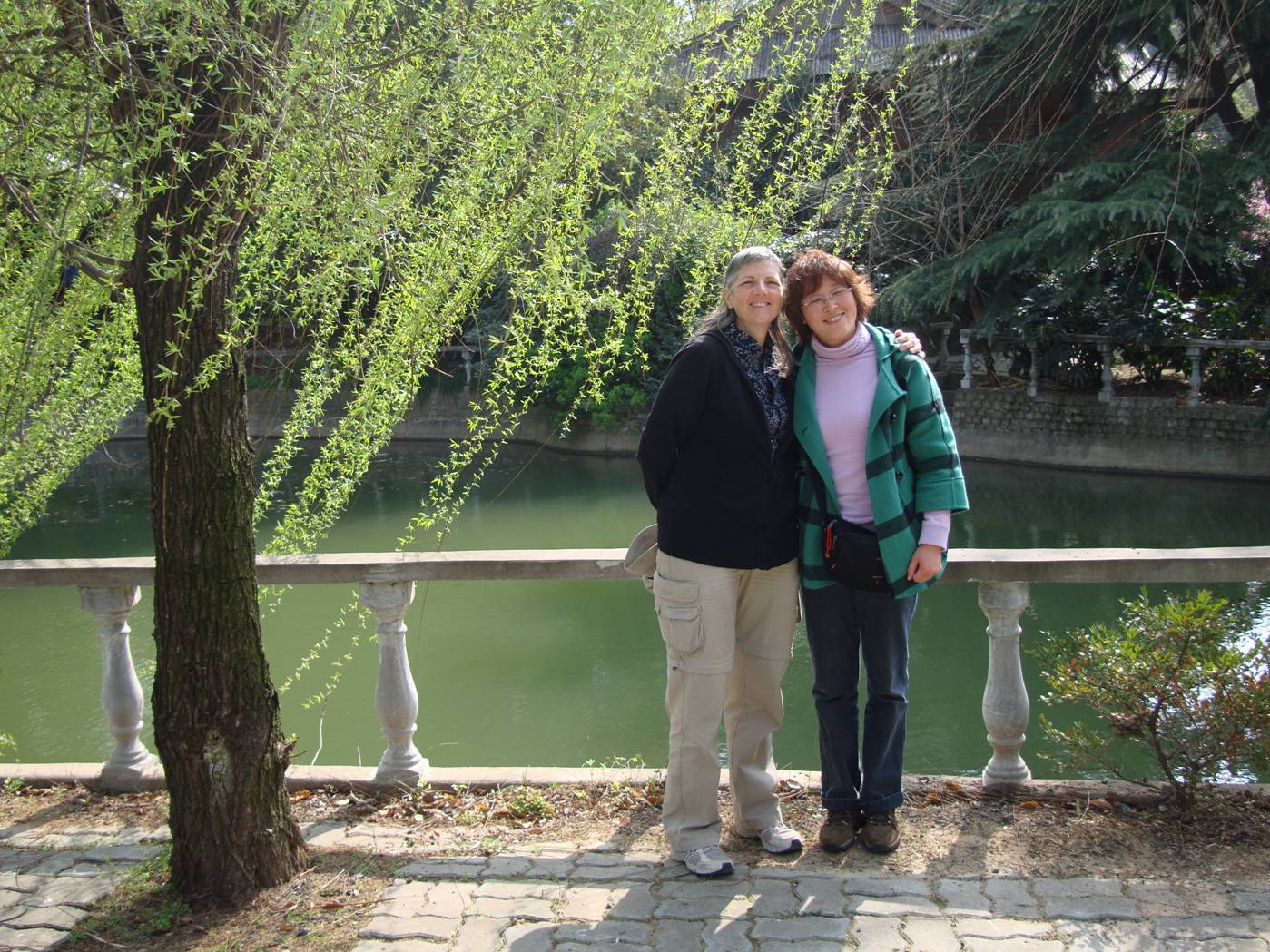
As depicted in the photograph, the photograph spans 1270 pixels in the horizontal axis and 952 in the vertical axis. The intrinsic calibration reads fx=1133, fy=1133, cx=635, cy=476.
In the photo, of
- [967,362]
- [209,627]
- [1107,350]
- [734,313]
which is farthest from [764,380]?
[967,362]

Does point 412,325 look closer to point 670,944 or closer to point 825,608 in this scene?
point 825,608

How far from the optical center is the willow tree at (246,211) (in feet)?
8.14

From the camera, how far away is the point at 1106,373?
14.4 m

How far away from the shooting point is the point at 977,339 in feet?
52.7

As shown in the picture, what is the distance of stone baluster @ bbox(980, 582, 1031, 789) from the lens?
324cm

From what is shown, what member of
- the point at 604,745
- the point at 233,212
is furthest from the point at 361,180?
the point at 604,745

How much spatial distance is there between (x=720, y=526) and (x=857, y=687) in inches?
22.3

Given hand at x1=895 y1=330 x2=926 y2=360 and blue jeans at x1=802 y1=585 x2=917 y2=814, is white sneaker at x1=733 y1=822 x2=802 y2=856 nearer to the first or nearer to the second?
blue jeans at x1=802 y1=585 x2=917 y2=814

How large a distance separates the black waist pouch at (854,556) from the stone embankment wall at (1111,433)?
31.6 feet

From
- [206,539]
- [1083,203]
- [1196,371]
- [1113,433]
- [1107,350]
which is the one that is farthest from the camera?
[1113,433]

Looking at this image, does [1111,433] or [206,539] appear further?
[1111,433]

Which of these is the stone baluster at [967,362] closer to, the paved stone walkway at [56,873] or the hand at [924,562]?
the hand at [924,562]

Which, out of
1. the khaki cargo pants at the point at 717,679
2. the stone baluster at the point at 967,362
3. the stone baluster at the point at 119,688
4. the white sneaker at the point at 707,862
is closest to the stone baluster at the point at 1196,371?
the stone baluster at the point at 967,362

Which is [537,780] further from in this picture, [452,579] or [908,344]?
[908,344]
